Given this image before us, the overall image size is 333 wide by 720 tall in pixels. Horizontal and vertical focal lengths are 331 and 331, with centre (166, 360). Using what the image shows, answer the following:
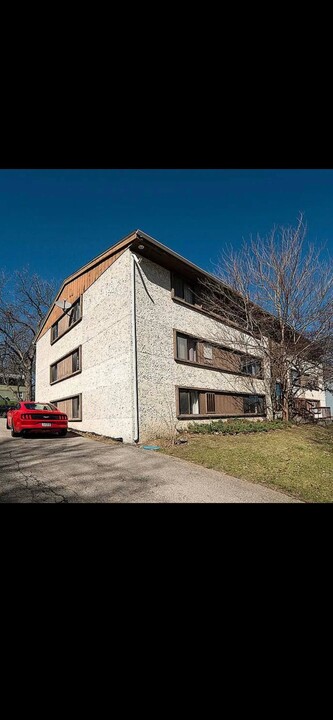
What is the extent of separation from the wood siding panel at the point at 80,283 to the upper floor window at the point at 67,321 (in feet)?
0.48

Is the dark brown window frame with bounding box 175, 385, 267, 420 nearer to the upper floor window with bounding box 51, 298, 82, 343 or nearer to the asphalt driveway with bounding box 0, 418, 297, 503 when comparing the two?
the asphalt driveway with bounding box 0, 418, 297, 503

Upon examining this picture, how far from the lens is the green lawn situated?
6.03 m

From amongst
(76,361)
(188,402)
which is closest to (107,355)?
(188,402)

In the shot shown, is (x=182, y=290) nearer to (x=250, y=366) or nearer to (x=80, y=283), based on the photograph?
(x=80, y=283)

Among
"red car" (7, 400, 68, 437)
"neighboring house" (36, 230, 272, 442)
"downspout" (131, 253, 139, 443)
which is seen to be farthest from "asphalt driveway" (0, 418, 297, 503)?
"neighboring house" (36, 230, 272, 442)

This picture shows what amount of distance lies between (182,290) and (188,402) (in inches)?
182

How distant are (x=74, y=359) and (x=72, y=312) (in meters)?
2.35

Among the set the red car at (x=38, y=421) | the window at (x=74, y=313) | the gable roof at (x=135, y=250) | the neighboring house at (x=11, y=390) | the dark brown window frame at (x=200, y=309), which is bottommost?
the red car at (x=38, y=421)

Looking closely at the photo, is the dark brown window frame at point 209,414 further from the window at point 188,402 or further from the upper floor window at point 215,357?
the upper floor window at point 215,357

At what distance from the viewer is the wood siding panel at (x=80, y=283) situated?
12562 millimetres

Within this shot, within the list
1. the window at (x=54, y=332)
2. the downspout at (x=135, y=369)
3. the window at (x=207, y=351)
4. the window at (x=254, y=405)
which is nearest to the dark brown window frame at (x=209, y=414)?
the window at (x=254, y=405)

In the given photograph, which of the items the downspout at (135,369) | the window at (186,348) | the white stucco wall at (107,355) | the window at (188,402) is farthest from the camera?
the window at (186,348)

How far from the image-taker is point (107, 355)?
11789 mm
